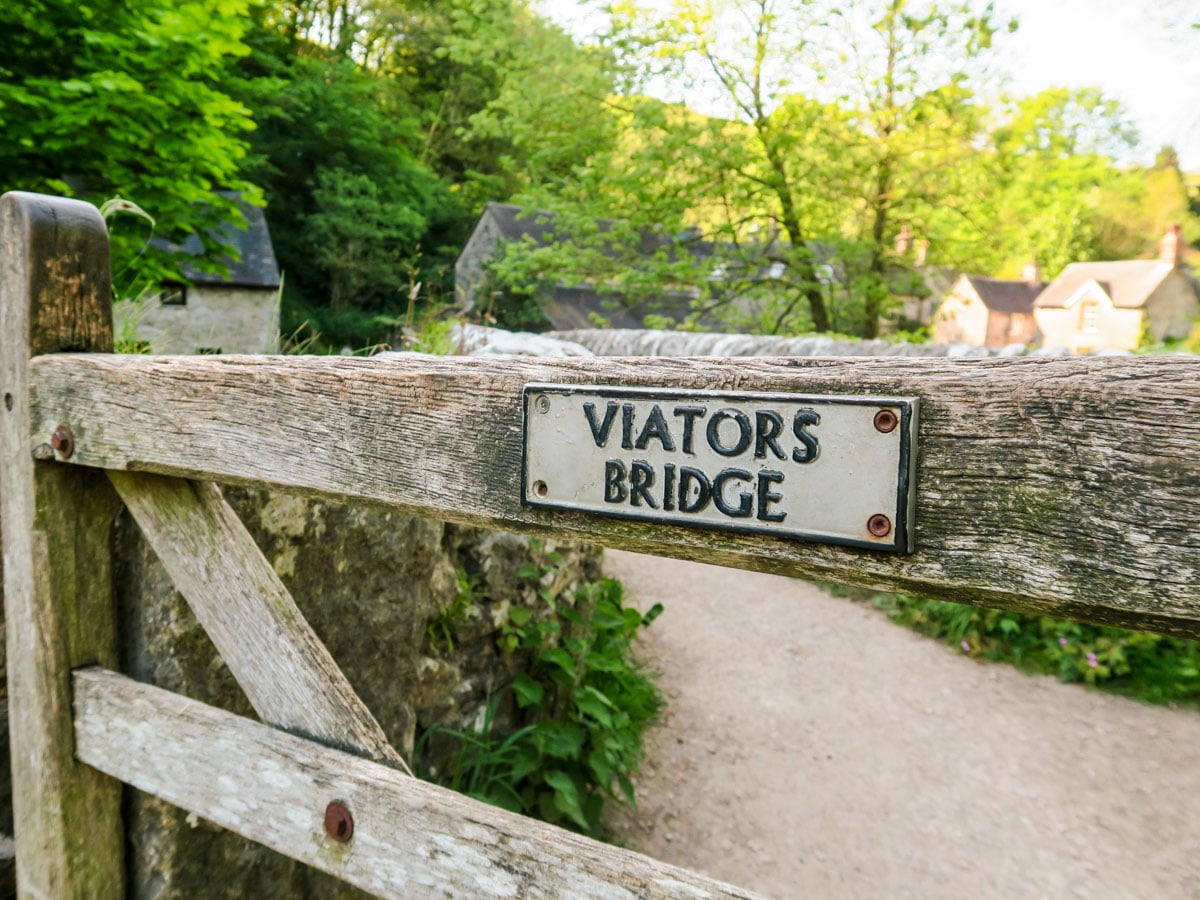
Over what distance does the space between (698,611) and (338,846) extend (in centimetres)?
589

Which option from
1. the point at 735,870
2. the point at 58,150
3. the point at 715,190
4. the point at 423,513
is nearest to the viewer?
the point at 423,513

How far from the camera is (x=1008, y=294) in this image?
148 feet

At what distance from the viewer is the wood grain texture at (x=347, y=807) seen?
1.09 metres

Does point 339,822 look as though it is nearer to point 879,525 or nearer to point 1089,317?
point 879,525

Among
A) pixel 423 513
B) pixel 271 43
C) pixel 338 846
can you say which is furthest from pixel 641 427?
pixel 271 43

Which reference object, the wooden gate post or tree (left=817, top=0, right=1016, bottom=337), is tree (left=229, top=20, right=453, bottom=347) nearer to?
tree (left=817, top=0, right=1016, bottom=337)

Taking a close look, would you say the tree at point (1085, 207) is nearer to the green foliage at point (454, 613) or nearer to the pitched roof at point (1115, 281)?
the pitched roof at point (1115, 281)

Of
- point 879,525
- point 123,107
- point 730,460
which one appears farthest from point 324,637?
point 123,107

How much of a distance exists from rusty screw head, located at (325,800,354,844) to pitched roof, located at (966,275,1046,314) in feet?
157

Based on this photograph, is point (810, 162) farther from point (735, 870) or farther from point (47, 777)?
point (47, 777)

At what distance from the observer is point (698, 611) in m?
7.02

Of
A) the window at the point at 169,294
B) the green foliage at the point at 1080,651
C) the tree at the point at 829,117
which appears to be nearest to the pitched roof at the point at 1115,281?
the tree at the point at 829,117

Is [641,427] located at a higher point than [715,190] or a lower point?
lower

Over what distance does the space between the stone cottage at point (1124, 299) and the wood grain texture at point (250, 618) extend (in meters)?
43.1
